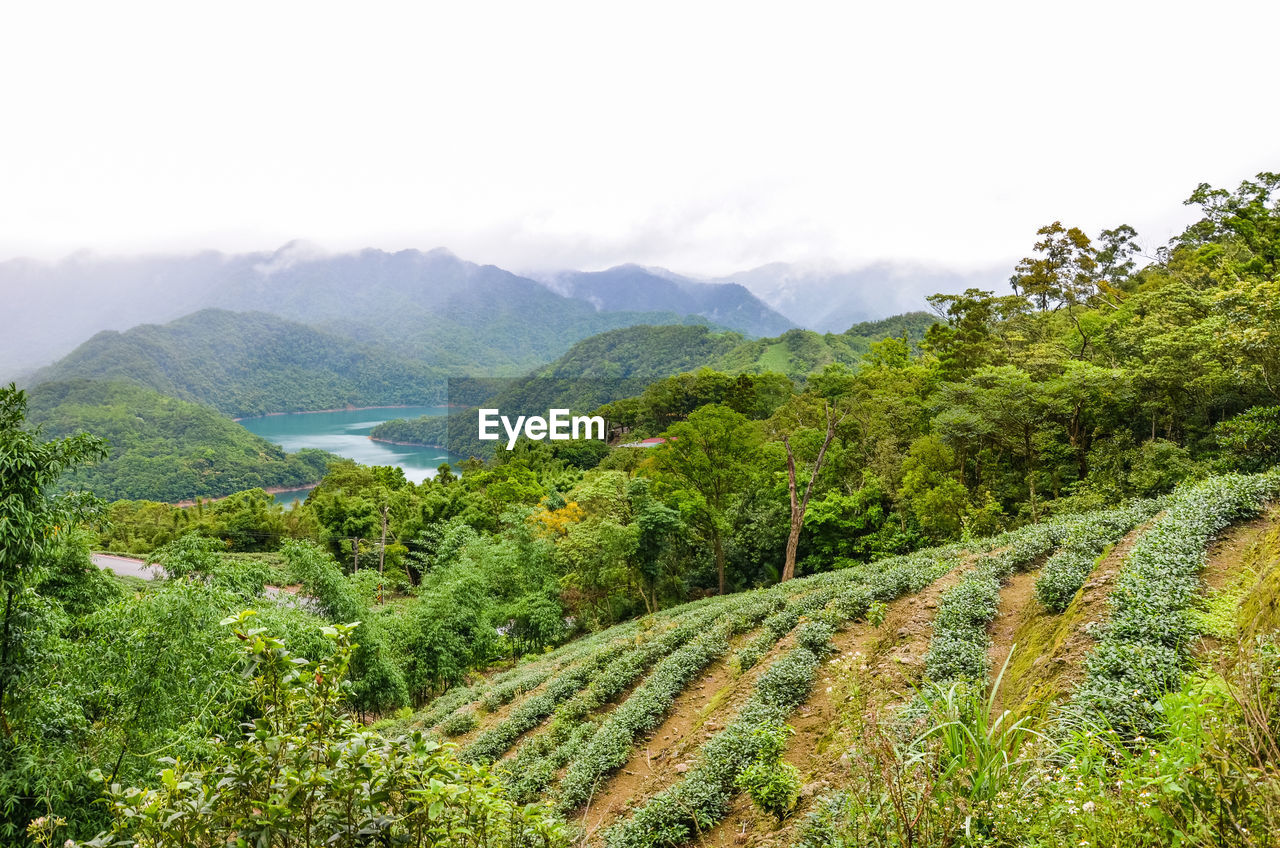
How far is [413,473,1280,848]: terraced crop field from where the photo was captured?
15.7 feet

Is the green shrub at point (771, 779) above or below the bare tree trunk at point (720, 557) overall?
above

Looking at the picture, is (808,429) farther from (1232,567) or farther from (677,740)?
(1232,567)

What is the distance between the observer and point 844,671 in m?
4.08

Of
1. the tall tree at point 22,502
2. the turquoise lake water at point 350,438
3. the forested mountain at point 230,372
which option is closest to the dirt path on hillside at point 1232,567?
the tall tree at point 22,502

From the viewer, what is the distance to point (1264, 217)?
80.9 feet

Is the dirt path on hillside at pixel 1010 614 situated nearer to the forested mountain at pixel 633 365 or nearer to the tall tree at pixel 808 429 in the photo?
the tall tree at pixel 808 429

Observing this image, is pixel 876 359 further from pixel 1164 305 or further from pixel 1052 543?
pixel 1052 543

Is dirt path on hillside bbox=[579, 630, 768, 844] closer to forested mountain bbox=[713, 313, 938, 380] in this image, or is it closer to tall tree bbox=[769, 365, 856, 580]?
tall tree bbox=[769, 365, 856, 580]

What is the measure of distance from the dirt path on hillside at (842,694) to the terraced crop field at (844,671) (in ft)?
0.10

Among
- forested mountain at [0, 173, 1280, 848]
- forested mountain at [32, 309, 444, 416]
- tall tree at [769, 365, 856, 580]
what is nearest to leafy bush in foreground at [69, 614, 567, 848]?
forested mountain at [0, 173, 1280, 848]

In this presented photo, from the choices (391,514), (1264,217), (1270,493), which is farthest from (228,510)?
(1264,217)

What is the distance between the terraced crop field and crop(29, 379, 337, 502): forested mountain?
8853 centimetres

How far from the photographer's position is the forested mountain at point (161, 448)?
80.0 metres

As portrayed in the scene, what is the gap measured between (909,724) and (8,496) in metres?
7.85
